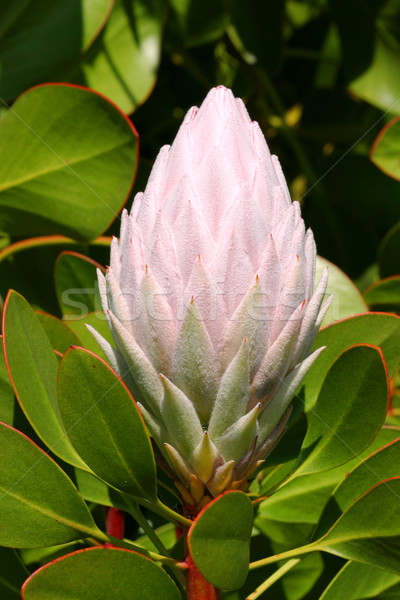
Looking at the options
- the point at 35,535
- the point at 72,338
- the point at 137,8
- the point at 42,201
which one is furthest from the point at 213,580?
the point at 137,8

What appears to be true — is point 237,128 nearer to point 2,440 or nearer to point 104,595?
point 2,440

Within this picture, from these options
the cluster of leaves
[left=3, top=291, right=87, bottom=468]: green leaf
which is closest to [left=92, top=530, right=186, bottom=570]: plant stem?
the cluster of leaves

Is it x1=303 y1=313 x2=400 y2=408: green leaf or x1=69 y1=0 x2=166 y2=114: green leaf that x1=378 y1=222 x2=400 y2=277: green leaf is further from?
x1=69 y1=0 x2=166 y2=114: green leaf

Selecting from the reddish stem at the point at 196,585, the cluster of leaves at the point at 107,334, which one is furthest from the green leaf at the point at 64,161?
the reddish stem at the point at 196,585

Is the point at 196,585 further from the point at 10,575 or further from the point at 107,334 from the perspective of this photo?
the point at 107,334

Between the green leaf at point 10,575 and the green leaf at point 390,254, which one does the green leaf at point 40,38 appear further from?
the green leaf at point 10,575

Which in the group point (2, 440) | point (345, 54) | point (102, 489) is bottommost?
point (345, 54)
